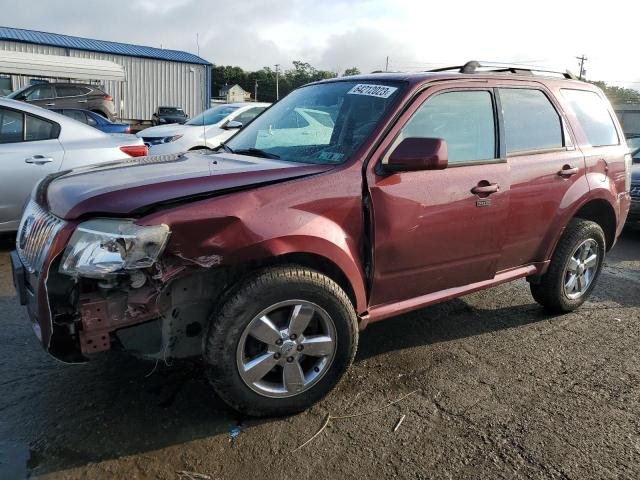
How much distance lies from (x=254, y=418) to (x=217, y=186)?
124cm

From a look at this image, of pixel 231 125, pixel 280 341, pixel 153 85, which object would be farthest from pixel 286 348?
pixel 153 85

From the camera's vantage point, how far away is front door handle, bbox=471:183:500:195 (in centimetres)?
337

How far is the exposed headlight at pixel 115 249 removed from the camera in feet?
7.65

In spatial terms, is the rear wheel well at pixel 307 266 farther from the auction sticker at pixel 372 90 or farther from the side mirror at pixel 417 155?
the auction sticker at pixel 372 90

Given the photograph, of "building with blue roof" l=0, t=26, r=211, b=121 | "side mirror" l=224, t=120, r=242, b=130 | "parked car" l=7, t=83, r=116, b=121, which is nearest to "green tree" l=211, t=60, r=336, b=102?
"building with blue roof" l=0, t=26, r=211, b=121

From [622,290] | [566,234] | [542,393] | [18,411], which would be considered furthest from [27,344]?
[622,290]

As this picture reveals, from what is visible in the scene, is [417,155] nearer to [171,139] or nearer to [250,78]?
[171,139]

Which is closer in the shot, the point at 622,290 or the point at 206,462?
the point at 206,462

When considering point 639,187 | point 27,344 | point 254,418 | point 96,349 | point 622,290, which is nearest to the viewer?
point 96,349

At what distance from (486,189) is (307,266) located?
4.41ft

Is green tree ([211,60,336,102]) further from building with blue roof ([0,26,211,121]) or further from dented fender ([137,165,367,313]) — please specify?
dented fender ([137,165,367,313])

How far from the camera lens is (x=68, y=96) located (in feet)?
58.5

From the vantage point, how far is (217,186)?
2.61 m

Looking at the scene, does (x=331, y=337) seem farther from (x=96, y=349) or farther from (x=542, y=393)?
(x=542, y=393)
